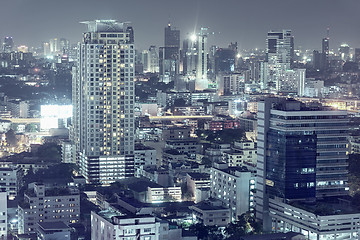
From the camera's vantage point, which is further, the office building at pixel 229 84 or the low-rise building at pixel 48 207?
the office building at pixel 229 84

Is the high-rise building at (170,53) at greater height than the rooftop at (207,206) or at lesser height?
greater

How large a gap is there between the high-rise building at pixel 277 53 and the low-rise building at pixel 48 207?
4288 centimetres

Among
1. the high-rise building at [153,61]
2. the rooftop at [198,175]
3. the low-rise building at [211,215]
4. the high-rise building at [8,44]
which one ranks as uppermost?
the high-rise building at [8,44]

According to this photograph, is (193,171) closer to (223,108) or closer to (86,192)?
(86,192)

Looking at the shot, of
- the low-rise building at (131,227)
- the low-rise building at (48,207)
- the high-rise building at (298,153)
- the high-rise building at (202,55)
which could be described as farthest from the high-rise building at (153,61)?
the low-rise building at (131,227)

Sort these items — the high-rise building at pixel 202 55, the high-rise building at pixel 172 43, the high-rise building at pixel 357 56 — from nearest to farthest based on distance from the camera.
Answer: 1. the high-rise building at pixel 202 55
2. the high-rise building at pixel 172 43
3. the high-rise building at pixel 357 56

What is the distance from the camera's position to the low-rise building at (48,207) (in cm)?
2475

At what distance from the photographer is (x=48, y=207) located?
82.2 feet

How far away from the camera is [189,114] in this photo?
170 ft

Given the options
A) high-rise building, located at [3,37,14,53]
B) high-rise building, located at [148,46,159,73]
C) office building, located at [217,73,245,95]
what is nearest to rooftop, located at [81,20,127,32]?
office building, located at [217,73,245,95]

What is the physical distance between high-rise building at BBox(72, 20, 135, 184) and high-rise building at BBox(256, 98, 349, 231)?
8.16m

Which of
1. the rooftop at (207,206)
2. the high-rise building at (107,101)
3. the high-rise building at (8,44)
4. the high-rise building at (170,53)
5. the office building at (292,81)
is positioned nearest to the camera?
the rooftop at (207,206)

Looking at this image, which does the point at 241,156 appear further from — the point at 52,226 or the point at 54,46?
the point at 54,46

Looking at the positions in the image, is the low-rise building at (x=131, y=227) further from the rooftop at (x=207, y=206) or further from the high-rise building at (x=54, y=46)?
the high-rise building at (x=54, y=46)
